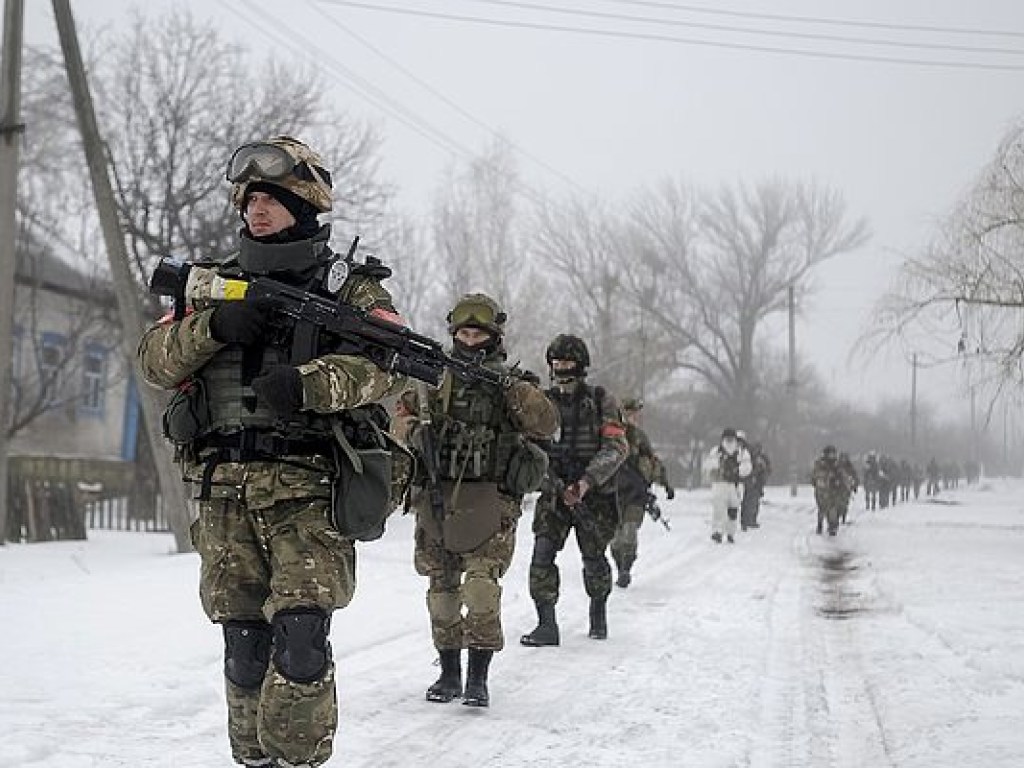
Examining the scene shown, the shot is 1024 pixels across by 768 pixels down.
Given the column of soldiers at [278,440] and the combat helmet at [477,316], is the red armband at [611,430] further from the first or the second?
the column of soldiers at [278,440]

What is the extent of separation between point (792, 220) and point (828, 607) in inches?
1748

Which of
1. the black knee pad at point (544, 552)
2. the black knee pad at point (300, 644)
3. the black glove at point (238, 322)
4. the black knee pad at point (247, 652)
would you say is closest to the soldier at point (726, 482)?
the black knee pad at point (544, 552)

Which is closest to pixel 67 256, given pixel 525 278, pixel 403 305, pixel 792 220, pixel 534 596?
pixel 403 305

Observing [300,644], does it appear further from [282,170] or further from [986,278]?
[986,278]

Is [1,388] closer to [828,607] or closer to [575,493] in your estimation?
[575,493]

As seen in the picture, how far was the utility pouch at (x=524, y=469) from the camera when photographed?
214 inches

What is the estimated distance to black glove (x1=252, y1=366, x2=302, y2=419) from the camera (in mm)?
3074

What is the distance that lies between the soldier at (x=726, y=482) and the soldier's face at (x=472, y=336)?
12858 millimetres

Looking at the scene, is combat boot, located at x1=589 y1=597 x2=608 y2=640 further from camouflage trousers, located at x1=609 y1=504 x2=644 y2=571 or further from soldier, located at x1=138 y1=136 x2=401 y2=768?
soldier, located at x1=138 y1=136 x2=401 y2=768

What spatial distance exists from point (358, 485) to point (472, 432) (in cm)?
220

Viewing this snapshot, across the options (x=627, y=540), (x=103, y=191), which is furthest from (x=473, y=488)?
(x=103, y=191)

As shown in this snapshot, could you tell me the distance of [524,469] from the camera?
5457 millimetres

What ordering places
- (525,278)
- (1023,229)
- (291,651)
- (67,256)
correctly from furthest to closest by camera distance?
(525,278)
(67,256)
(1023,229)
(291,651)

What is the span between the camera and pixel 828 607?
9602 mm
